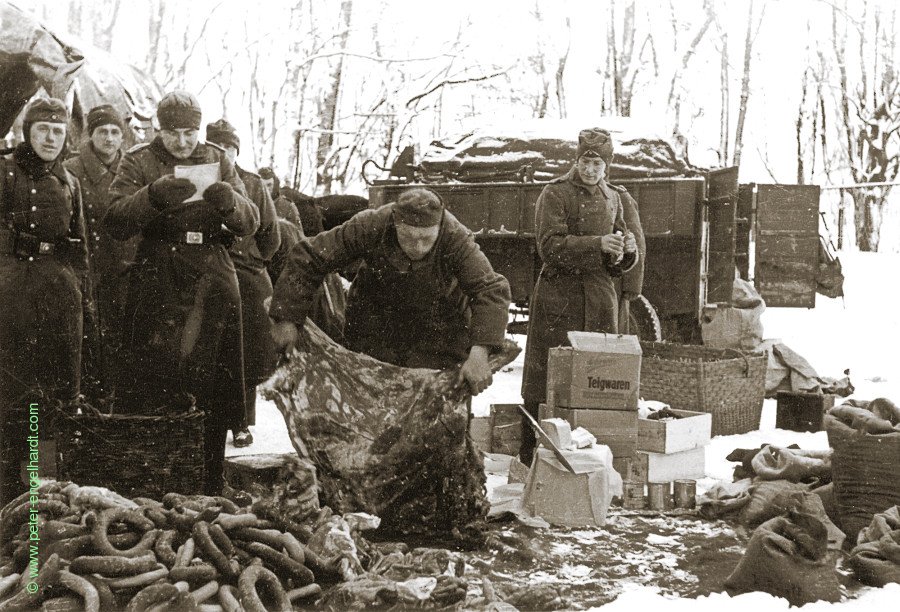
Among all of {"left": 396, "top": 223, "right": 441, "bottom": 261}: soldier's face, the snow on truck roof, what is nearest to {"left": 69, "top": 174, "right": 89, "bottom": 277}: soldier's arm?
{"left": 396, "top": 223, "right": 441, "bottom": 261}: soldier's face

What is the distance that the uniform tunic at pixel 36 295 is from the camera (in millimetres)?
4605

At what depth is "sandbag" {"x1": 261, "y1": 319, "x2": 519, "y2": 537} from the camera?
441 cm

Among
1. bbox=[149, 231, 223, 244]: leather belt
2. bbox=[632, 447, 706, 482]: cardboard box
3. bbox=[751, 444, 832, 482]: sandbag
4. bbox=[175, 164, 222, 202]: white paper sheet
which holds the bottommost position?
bbox=[632, 447, 706, 482]: cardboard box

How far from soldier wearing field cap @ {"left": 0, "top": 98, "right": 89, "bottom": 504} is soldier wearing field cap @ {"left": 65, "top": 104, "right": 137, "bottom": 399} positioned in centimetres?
71

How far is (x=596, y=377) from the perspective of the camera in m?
5.25

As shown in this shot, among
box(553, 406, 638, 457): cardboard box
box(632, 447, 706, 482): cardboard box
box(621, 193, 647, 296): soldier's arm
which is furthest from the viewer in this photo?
box(621, 193, 647, 296): soldier's arm

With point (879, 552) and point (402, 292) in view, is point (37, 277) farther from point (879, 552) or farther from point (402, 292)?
point (879, 552)

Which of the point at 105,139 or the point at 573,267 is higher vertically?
the point at 105,139

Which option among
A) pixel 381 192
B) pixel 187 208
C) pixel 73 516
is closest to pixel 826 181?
pixel 381 192

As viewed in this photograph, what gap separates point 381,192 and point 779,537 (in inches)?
270

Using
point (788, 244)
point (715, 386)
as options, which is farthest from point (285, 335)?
point (788, 244)

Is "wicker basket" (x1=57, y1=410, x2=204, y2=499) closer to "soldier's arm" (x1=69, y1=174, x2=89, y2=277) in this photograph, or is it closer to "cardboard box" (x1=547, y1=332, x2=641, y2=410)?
"soldier's arm" (x1=69, y1=174, x2=89, y2=277)

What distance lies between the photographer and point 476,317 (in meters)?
4.44

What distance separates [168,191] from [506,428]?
107 inches
